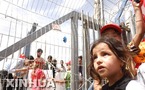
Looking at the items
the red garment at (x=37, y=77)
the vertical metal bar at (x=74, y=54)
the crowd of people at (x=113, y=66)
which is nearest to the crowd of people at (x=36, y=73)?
the red garment at (x=37, y=77)

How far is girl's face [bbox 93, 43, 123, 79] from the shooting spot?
958 mm

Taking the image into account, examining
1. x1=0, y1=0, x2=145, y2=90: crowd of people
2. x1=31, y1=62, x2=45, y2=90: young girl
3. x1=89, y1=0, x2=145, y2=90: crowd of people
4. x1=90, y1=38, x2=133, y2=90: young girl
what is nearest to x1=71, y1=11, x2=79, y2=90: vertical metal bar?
x1=31, y1=62, x2=45, y2=90: young girl

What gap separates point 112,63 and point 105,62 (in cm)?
4

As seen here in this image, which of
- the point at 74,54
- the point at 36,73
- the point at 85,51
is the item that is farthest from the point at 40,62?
the point at 85,51

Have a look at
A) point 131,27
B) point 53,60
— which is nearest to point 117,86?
point 131,27

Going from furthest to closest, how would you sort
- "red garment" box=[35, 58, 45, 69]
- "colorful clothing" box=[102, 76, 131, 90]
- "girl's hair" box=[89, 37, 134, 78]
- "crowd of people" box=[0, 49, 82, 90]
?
"red garment" box=[35, 58, 45, 69] < "crowd of people" box=[0, 49, 82, 90] < "girl's hair" box=[89, 37, 134, 78] < "colorful clothing" box=[102, 76, 131, 90]

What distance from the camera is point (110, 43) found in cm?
106

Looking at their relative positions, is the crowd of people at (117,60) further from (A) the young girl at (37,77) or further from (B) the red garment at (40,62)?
(B) the red garment at (40,62)

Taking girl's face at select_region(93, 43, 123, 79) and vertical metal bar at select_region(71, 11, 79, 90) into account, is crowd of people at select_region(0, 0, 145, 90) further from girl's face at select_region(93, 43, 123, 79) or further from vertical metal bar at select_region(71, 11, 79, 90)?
vertical metal bar at select_region(71, 11, 79, 90)

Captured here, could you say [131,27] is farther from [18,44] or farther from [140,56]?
[140,56]

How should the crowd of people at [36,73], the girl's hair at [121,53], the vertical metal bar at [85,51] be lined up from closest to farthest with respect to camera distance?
the girl's hair at [121,53], the vertical metal bar at [85,51], the crowd of people at [36,73]

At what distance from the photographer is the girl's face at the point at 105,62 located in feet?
3.14

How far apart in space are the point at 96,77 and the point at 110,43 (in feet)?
0.81

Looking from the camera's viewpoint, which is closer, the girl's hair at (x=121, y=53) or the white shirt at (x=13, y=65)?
the girl's hair at (x=121, y=53)
